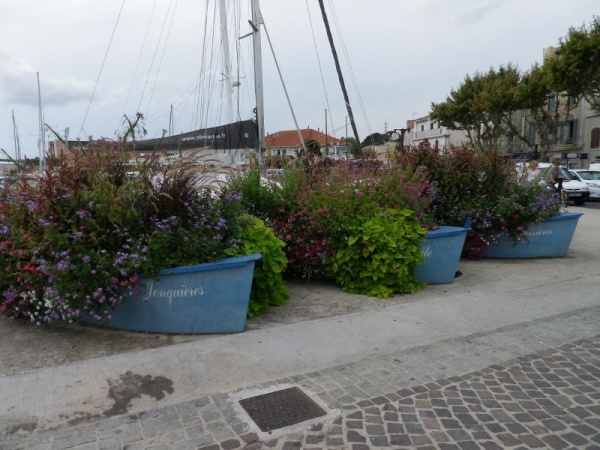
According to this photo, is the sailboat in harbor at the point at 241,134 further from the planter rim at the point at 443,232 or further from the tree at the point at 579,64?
the tree at the point at 579,64

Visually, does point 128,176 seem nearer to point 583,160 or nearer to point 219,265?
point 219,265

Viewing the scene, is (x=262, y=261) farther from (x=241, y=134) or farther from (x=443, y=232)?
(x=241, y=134)

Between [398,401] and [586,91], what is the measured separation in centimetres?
2665

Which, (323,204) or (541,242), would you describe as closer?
(323,204)

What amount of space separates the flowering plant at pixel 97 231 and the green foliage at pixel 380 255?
4.73ft

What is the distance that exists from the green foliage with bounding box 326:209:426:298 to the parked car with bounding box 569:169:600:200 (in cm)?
2000

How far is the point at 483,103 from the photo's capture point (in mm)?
33594

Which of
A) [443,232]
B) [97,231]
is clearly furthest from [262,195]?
[97,231]

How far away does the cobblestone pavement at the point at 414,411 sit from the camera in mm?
2949

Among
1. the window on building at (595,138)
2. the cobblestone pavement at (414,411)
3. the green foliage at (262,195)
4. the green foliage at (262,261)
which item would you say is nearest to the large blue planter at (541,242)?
the green foliage at (262,195)

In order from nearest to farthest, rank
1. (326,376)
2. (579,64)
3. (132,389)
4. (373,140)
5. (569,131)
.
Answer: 1. (132,389)
2. (326,376)
3. (373,140)
4. (579,64)
5. (569,131)

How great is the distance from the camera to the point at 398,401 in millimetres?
3410

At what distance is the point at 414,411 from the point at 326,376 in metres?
0.75

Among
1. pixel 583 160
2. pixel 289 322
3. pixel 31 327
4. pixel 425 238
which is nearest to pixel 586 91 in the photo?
pixel 583 160
